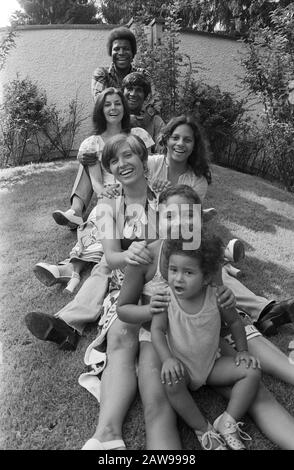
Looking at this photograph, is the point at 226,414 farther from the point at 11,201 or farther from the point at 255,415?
the point at 11,201

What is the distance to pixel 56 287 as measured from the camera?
317cm

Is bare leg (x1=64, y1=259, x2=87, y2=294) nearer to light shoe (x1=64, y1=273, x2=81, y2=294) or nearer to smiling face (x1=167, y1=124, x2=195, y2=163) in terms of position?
light shoe (x1=64, y1=273, x2=81, y2=294)

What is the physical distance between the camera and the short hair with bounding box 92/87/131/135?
3.48m

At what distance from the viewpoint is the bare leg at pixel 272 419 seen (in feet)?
5.63

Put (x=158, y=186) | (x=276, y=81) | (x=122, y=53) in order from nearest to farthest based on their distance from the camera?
(x=158, y=186)
(x=122, y=53)
(x=276, y=81)

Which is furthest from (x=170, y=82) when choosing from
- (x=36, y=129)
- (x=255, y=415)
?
(x=255, y=415)

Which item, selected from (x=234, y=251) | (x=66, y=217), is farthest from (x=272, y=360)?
(x=66, y=217)

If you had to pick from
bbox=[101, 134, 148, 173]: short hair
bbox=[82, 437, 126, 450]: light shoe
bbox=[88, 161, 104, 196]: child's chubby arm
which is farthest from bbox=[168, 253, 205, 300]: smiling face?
bbox=[88, 161, 104, 196]: child's chubby arm

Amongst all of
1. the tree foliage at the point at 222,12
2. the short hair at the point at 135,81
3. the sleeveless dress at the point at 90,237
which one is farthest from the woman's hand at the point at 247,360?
the tree foliage at the point at 222,12

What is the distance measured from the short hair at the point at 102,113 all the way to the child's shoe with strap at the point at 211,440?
98.9 inches

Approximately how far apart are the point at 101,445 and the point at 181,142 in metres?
2.01

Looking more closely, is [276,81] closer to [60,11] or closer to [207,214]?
[207,214]

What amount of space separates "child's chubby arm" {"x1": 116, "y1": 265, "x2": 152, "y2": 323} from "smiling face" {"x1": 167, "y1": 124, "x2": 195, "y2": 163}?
1244mm

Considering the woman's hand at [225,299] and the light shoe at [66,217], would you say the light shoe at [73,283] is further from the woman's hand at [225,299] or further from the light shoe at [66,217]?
the woman's hand at [225,299]
